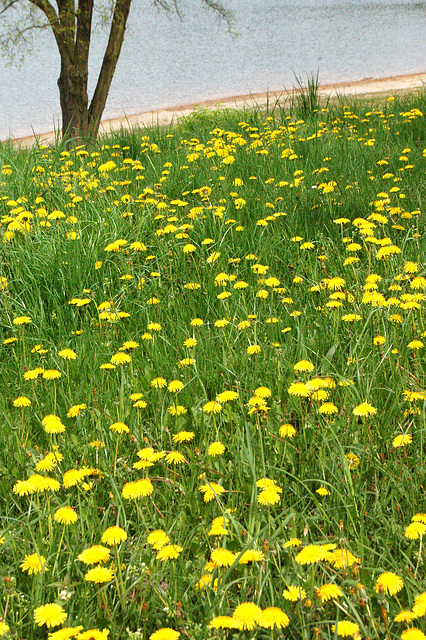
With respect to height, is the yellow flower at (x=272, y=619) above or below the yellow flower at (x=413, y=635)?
above

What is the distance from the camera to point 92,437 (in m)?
2.06

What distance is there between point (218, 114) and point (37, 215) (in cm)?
624

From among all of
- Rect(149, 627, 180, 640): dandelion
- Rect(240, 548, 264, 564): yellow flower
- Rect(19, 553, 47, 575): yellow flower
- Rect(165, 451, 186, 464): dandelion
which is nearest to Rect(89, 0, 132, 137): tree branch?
Rect(165, 451, 186, 464): dandelion

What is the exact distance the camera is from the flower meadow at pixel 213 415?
1.42 metres

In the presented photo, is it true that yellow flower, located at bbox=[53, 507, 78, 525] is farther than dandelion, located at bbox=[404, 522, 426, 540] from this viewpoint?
Yes

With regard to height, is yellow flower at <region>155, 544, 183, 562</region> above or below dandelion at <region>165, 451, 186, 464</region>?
below

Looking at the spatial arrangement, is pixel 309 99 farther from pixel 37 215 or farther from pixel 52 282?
pixel 52 282

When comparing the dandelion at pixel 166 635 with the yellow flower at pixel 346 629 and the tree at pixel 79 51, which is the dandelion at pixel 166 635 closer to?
the yellow flower at pixel 346 629

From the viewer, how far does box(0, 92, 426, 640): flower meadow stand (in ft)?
4.65

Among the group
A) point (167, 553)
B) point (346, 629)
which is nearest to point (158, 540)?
point (167, 553)

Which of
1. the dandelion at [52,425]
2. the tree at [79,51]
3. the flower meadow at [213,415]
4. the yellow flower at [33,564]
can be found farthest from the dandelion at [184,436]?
the tree at [79,51]

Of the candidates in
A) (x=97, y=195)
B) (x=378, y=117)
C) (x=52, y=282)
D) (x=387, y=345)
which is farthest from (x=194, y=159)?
(x=387, y=345)

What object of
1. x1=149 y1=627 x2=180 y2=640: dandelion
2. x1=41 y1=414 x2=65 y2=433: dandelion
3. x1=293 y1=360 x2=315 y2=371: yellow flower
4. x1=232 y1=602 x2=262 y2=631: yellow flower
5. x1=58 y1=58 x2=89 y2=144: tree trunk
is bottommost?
x1=149 y1=627 x2=180 y2=640: dandelion

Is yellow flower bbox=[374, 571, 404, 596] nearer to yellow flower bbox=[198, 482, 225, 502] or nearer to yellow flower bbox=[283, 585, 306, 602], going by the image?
yellow flower bbox=[283, 585, 306, 602]
